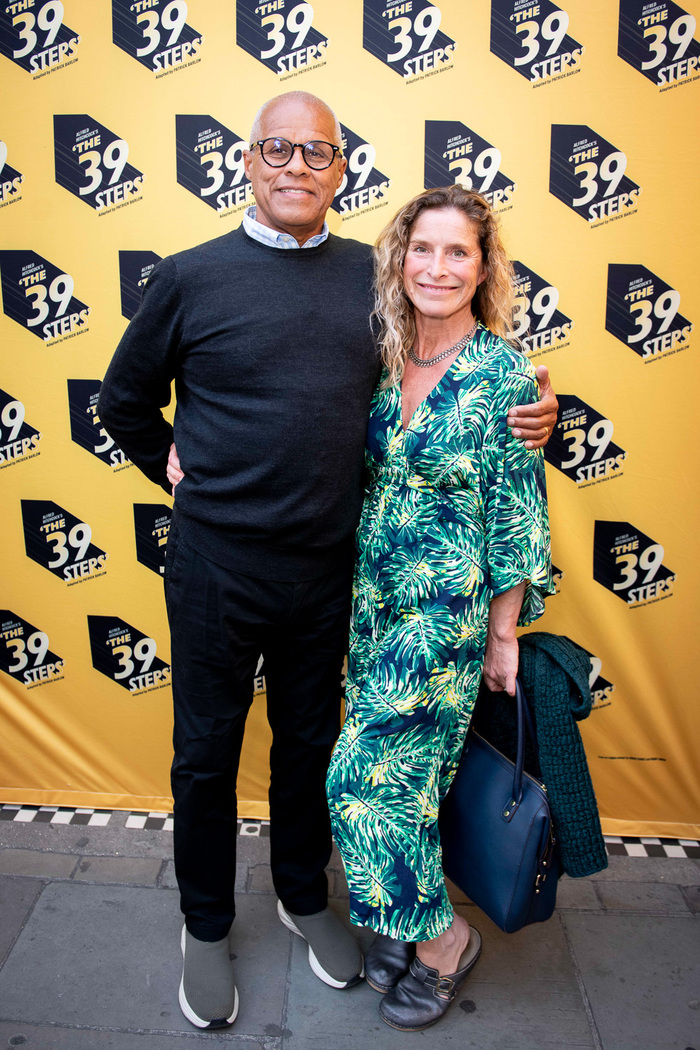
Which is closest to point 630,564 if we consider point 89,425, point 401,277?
point 401,277

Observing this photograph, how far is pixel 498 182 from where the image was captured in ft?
7.45

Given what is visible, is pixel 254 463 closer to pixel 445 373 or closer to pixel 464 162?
pixel 445 373

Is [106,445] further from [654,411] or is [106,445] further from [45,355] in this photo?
[654,411]

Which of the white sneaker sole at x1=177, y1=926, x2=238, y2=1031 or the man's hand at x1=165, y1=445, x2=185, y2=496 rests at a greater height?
the man's hand at x1=165, y1=445, x2=185, y2=496

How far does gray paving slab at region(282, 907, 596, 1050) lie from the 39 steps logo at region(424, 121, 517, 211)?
196 centimetres

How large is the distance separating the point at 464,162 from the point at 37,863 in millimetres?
2310

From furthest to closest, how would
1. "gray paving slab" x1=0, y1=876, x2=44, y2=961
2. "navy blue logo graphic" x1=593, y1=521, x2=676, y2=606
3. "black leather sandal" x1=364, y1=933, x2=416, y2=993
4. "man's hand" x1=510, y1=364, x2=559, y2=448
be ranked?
"navy blue logo graphic" x1=593, y1=521, x2=676, y2=606 → "gray paving slab" x1=0, y1=876, x2=44, y2=961 → "black leather sandal" x1=364, y1=933, x2=416, y2=993 → "man's hand" x1=510, y1=364, x2=559, y2=448

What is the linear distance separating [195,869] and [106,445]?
1225mm

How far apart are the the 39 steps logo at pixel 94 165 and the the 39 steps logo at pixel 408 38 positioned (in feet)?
2.37

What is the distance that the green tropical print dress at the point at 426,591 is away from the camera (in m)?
1.73

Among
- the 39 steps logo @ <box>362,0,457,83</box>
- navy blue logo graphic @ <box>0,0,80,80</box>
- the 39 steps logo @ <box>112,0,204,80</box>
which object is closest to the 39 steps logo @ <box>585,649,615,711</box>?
the 39 steps logo @ <box>362,0,457,83</box>

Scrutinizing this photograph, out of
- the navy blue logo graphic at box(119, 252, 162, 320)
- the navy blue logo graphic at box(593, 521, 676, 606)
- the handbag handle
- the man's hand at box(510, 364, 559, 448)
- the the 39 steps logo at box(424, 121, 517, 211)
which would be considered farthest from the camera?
the navy blue logo graphic at box(593, 521, 676, 606)

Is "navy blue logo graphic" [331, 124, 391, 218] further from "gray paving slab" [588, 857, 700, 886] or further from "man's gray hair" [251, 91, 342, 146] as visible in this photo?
"gray paving slab" [588, 857, 700, 886]

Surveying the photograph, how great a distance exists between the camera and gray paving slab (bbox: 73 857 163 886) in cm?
237
